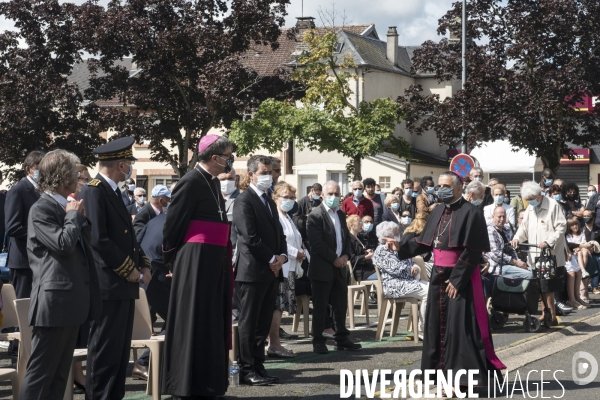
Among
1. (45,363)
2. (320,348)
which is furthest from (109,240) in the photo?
(320,348)

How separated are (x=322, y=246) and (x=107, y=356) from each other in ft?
14.6

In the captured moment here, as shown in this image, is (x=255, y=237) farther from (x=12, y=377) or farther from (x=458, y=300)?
(x=12, y=377)

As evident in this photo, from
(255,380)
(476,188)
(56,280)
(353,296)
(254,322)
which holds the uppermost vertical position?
(476,188)

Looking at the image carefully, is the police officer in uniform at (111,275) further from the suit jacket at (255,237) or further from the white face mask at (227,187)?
the white face mask at (227,187)

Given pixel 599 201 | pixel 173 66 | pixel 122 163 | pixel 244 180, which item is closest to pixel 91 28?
pixel 173 66

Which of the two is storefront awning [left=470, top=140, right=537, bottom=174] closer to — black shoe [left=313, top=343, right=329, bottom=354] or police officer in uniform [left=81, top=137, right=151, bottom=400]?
black shoe [left=313, top=343, right=329, bottom=354]

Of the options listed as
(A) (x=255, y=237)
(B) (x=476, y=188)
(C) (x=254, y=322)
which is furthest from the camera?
(B) (x=476, y=188)

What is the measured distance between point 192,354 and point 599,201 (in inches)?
571

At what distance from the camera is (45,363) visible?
6.84m

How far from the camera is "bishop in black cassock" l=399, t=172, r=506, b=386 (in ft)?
29.9

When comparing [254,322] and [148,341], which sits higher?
[254,322]

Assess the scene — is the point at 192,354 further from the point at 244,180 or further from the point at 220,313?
the point at 244,180

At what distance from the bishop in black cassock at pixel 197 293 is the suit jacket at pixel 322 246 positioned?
355 centimetres

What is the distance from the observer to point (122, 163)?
7.89m
